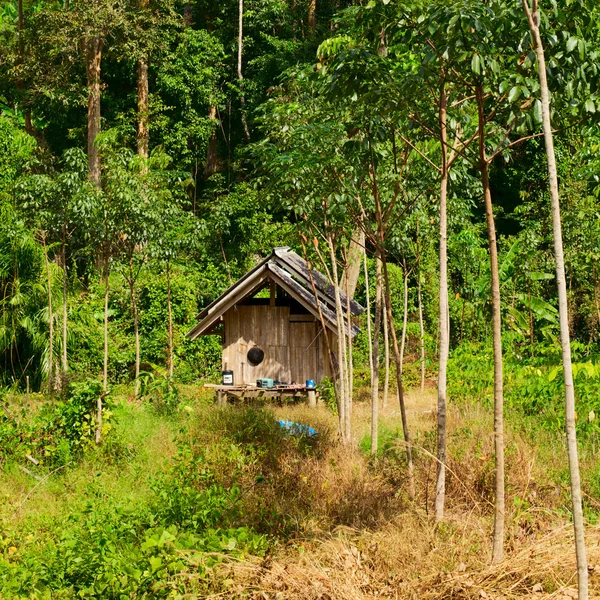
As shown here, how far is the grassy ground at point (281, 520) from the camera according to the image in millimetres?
5809

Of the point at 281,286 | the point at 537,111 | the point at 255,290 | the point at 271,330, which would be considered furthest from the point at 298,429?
the point at 537,111

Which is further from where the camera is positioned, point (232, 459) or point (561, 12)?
point (232, 459)

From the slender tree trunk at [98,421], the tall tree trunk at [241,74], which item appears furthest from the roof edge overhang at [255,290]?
the tall tree trunk at [241,74]

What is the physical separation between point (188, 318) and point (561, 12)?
1841cm

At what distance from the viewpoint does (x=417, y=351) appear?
905 inches

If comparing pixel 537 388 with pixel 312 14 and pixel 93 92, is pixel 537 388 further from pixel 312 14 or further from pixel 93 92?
pixel 312 14

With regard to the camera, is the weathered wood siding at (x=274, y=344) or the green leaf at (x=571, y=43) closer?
the green leaf at (x=571, y=43)

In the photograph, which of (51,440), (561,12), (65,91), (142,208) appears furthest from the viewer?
(65,91)

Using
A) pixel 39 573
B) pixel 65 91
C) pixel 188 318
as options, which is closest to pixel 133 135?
pixel 65 91

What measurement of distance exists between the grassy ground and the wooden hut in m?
5.38

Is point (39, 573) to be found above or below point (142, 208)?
below

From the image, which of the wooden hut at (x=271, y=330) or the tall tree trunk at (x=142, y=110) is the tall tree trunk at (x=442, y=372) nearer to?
the wooden hut at (x=271, y=330)

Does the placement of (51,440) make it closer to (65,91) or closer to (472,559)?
(472,559)

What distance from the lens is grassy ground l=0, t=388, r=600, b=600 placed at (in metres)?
5.81
